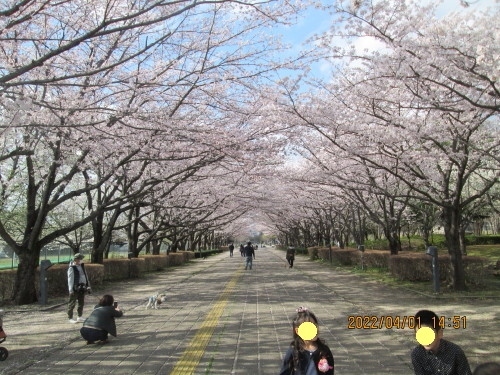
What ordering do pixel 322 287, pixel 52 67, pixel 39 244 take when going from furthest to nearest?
pixel 322 287 → pixel 39 244 → pixel 52 67

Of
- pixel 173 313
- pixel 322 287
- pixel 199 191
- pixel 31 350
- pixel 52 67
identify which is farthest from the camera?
pixel 199 191

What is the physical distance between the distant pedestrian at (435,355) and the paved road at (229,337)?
269cm

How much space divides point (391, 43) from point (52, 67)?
665 centimetres

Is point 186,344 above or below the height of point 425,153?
below

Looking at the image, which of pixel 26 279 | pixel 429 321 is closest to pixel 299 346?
pixel 429 321

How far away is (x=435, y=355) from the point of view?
2930mm

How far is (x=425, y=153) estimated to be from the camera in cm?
1246

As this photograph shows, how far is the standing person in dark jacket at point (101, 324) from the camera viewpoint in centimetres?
729

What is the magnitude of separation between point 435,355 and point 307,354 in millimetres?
824

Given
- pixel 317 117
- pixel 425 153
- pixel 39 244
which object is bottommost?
pixel 39 244

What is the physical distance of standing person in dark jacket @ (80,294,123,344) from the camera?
7.29m

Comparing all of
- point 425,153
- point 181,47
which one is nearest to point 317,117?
point 425,153

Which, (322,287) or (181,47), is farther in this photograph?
(322,287)

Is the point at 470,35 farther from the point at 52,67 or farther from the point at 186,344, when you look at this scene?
the point at 52,67
